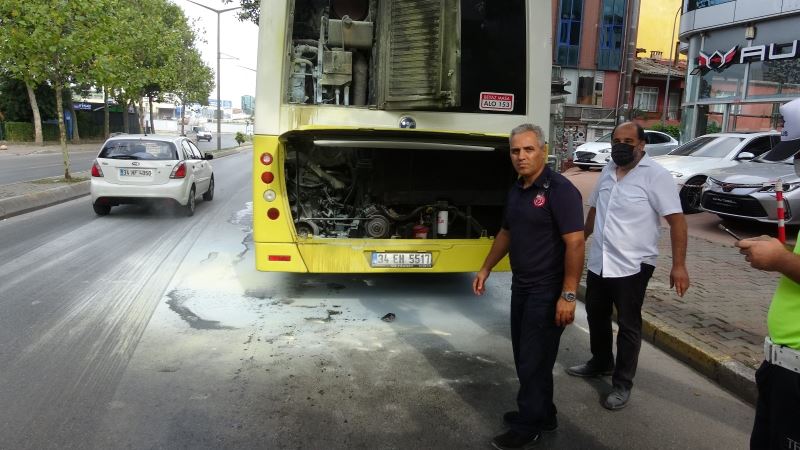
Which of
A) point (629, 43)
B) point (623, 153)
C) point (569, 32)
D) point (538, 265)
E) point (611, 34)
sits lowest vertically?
point (538, 265)

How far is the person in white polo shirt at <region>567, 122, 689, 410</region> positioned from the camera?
3537 millimetres

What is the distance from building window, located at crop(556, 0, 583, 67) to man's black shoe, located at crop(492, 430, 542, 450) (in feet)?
116

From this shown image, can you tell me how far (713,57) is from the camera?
18406mm

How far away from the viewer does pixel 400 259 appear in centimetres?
549

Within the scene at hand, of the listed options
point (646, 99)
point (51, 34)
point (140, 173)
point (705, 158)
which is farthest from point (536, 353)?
point (646, 99)

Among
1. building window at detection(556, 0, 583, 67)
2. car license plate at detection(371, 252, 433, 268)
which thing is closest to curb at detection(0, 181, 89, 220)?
car license plate at detection(371, 252, 433, 268)

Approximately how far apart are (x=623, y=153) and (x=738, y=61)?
677 inches

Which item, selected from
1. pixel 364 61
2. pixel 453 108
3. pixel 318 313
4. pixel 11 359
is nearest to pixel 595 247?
pixel 453 108

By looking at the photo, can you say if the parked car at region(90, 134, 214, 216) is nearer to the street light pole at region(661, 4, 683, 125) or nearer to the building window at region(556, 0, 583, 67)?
the building window at region(556, 0, 583, 67)

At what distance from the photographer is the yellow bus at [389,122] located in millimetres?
5383

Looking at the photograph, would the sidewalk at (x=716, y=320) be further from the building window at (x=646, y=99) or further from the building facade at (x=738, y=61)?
the building window at (x=646, y=99)

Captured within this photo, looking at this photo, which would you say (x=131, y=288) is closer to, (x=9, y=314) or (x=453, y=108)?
(x=9, y=314)

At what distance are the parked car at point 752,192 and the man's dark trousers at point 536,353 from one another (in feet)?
23.5

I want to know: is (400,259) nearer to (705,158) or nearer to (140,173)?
(140,173)
